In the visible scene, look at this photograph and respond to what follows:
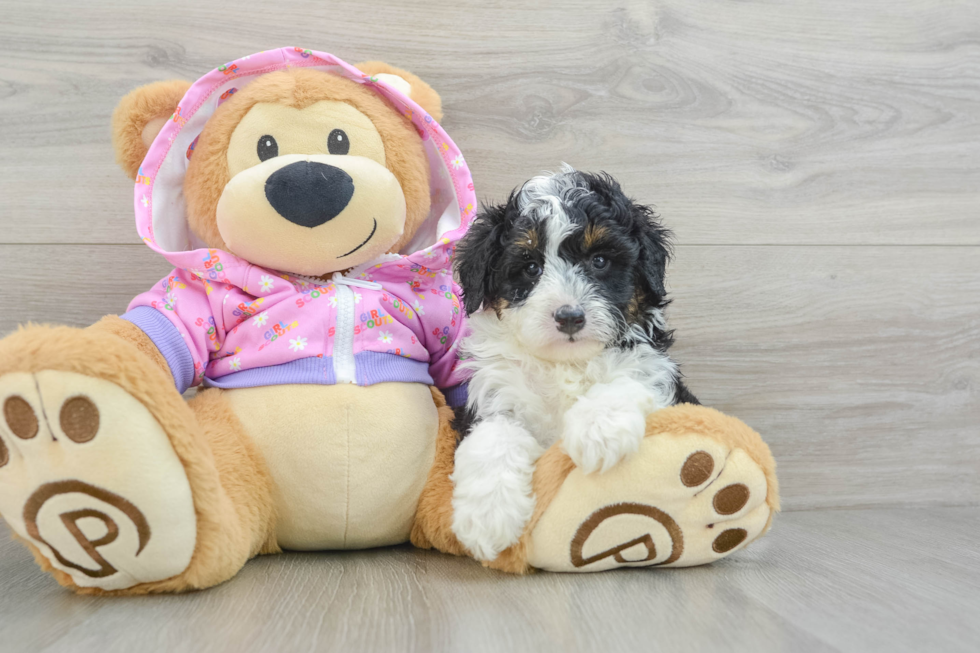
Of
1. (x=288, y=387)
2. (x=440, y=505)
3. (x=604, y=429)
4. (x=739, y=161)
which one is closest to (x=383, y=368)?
(x=288, y=387)

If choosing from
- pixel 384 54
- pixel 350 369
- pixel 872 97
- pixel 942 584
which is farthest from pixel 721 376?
pixel 384 54

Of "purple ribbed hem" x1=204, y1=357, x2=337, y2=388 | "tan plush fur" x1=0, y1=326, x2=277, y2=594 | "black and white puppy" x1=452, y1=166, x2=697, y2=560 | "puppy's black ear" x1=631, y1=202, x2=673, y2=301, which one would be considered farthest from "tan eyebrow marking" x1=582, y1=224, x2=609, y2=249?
"tan plush fur" x1=0, y1=326, x2=277, y2=594

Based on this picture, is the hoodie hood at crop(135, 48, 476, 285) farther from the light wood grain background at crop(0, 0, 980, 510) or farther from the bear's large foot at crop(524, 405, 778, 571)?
the bear's large foot at crop(524, 405, 778, 571)

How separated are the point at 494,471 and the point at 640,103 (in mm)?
1296

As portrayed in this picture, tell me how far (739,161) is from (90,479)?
1.89m

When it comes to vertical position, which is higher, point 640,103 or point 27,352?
point 640,103

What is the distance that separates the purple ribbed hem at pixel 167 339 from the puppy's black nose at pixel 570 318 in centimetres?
79

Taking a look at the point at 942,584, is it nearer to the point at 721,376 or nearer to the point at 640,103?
Answer: the point at 721,376

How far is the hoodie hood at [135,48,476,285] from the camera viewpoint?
157 centimetres

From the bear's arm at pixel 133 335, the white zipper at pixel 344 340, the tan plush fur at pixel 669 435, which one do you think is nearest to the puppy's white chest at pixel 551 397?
the tan plush fur at pixel 669 435

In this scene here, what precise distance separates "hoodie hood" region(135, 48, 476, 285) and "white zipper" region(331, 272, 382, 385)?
101 mm

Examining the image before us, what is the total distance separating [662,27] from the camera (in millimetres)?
2131

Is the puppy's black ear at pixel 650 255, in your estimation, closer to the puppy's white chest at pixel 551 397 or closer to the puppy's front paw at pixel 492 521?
the puppy's white chest at pixel 551 397

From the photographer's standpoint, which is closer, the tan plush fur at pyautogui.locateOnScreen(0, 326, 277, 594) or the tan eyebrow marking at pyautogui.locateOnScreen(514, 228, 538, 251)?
the tan plush fur at pyautogui.locateOnScreen(0, 326, 277, 594)
